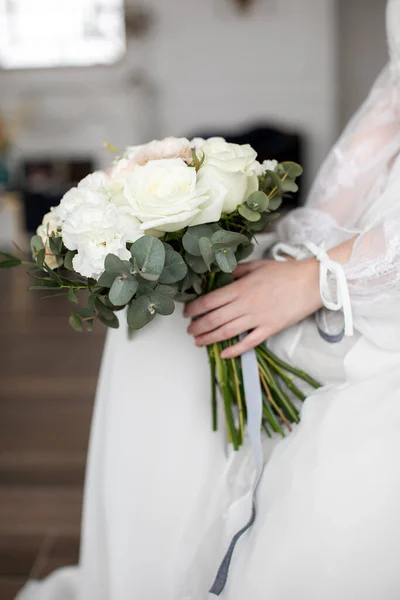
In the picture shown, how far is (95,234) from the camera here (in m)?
0.96

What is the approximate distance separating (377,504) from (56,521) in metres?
1.33

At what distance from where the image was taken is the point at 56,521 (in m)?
2.03

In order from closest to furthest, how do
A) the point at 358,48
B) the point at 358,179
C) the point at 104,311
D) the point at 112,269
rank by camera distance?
the point at 112,269
the point at 104,311
the point at 358,179
the point at 358,48

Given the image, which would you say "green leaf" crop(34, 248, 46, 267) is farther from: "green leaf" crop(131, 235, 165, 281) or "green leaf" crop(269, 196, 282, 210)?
"green leaf" crop(269, 196, 282, 210)

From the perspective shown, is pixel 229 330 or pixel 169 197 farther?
pixel 229 330

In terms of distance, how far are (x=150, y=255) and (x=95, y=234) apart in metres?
0.08

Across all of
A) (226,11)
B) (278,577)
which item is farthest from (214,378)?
(226,11)

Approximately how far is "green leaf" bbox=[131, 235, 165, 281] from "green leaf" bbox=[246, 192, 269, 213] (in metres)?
0.17

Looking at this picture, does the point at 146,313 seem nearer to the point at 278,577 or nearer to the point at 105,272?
the point at 105,272

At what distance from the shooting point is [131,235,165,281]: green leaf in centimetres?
95

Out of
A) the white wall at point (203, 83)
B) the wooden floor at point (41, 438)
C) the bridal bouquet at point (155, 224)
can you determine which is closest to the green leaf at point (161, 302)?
the bridal bouquet at point (155, 224)

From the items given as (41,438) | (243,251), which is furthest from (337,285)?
(41,438)

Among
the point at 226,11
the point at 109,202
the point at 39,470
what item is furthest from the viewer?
the point at 226,11

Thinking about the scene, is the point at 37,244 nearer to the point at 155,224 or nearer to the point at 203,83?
the point at 155,224
